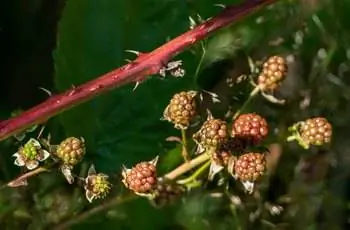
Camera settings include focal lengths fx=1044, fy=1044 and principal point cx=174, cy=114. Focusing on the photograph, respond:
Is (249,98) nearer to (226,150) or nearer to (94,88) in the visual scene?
(226,150)

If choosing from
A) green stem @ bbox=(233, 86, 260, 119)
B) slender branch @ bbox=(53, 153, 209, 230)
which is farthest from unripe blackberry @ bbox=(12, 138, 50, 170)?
green stem @ bbox=(233, 86, 260, 119)

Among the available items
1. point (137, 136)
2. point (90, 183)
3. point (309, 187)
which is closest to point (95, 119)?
point (137, 136)

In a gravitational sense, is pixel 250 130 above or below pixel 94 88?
below

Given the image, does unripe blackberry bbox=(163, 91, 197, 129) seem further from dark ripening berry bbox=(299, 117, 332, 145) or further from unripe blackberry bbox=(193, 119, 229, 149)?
dark ripening berry bbox=(299, 117, 332, 145)

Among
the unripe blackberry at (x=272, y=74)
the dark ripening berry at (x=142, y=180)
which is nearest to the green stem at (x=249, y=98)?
the unripe blackberry at (x=272, y=74)

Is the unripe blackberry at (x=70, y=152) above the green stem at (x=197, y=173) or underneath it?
above

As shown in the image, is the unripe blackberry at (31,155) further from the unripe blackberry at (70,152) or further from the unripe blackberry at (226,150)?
the unripe blackberry at (226,150)

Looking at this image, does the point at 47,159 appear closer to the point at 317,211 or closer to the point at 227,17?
the point at 227,17

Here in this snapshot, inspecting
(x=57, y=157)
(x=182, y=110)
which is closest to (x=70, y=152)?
(x=57, y=157)
